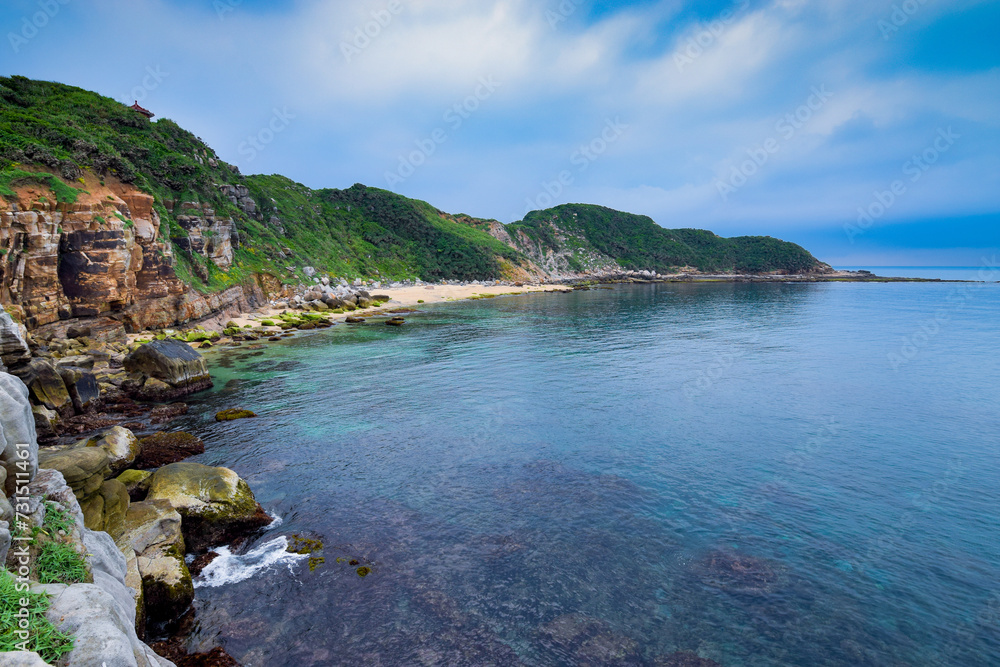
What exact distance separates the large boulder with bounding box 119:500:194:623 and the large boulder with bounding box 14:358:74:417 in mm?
15386

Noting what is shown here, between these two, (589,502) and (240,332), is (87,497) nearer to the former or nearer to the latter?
(589,502)

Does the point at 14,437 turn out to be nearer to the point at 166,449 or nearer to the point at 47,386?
the point at 166,449

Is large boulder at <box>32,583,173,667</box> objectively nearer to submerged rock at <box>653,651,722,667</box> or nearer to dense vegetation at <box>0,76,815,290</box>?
submerged rock at <box>653,651,722,667</box>

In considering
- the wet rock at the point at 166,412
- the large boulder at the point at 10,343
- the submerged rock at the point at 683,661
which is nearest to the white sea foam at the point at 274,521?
the submerged rock at the point at 683,661

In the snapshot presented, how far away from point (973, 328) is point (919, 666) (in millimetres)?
65927

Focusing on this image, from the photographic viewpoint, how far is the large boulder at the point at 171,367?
30.0m

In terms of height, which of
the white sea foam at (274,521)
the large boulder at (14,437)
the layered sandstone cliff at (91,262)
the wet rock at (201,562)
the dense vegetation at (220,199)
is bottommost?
the wet rock at (201,562)

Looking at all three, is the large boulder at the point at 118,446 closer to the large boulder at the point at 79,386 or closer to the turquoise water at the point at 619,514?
the turquoise water at the point at 619,514

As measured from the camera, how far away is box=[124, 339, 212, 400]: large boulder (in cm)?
3005

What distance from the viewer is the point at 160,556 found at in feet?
39.1

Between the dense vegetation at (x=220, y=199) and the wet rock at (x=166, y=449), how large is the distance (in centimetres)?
2587

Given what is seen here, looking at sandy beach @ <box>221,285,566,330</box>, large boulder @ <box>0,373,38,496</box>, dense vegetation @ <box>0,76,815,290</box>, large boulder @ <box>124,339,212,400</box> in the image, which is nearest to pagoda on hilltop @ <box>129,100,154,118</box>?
dense vegetation @ <box>0,76,815,290</box>

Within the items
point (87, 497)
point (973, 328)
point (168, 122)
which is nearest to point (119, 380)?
point (87, 497)

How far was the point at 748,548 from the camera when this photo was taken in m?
13.8
